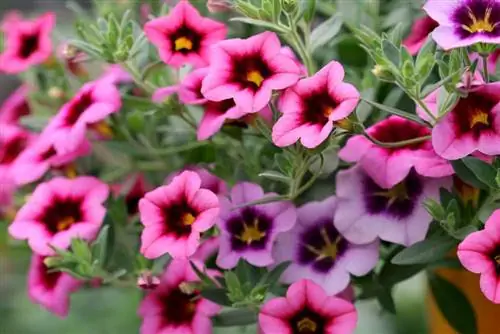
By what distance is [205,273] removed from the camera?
1.77 ft

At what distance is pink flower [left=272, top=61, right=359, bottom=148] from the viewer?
1.55 ft

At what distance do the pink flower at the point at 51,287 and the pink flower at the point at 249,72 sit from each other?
20 cm

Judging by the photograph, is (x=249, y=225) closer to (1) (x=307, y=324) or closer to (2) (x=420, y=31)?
(1) (x=307, y=324)

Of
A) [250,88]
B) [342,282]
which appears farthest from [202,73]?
[342,282]

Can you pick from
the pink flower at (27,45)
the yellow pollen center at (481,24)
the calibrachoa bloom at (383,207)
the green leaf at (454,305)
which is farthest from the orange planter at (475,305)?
the pink flower at (27,45)

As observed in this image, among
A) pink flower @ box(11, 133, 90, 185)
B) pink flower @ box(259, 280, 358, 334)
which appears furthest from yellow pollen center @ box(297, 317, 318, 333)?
pink flower @ box(11, 133, 90, 185)

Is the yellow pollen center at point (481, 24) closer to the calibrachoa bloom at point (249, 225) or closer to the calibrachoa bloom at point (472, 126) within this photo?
the calibrachoa bloom at point (472, 126)

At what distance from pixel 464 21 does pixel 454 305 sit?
0.23 m

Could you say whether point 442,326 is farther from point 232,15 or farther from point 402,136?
point 232,15

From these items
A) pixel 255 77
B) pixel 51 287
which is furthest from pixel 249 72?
pixel 51 287

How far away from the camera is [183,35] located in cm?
57

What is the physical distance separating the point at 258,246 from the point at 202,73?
0.12 metres

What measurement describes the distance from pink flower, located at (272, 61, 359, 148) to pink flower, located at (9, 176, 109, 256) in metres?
0.16

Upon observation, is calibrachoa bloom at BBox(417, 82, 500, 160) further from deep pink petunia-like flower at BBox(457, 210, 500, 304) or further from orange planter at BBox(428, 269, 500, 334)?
orange planter at BBox(428, 269, 500, 334)
